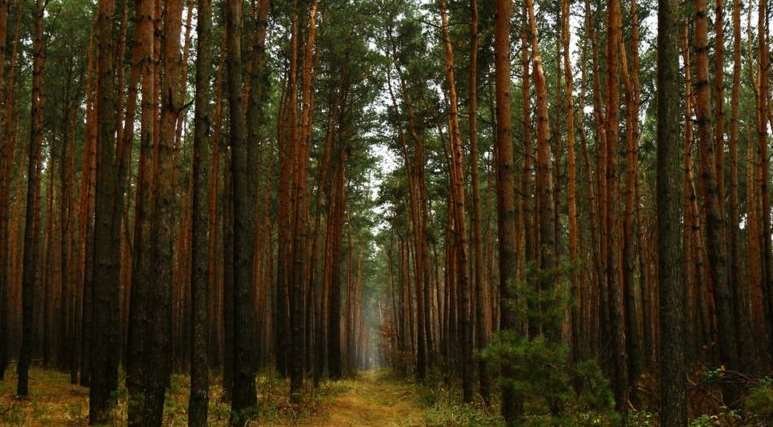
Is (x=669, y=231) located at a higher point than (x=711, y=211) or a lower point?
lower

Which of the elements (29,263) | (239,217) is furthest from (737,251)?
(29,263)

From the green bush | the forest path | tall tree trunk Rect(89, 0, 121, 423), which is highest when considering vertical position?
tall tree trunk Rect(89, 0, 121, 423)

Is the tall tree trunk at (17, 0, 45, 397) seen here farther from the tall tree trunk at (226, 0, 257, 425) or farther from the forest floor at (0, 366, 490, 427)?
the tall tree trunk at (226, 0, 257, 425)

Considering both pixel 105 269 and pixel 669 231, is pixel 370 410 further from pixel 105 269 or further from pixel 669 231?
pixel 669 231

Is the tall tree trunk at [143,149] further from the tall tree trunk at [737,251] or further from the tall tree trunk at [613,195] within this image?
the tall tree trunk at [737,251]

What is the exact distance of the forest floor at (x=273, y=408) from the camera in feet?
29.2

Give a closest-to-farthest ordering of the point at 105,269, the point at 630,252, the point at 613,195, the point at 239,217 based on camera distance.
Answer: the point at 239,217, the point at 105,269, the point at 630,252, the point at 613,195

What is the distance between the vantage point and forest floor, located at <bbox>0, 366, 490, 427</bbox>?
351 inches

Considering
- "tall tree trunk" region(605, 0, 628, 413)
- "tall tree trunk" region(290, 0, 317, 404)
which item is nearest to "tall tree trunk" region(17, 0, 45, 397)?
"tall tree trunk" region(290, 0, 317, 404)

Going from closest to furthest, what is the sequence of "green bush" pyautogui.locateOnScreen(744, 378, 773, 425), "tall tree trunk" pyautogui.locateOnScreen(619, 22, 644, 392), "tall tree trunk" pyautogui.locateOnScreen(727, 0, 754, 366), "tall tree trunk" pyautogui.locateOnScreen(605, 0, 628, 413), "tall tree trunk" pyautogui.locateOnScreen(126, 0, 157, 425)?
1. "green bush" pyautogui.locateOnScreen(744, 378, 773, 425)
2. "tall tree trunk" pyautogui.locateOnScreen(126, 0, 157, 425)
3. "tall tree trunk" pyautogui.locateOnScreen(727, 0, 754, 366)
4. "tall tree trunk" pyautogui.locateOnScreen(605, 0, 628, 413)
5. "tall tree trunk" pyautogui.locateOnScreen(619, 22, 644, 392)

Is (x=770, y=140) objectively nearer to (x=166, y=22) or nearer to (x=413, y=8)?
(x=413, y=8)

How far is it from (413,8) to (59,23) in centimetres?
1015

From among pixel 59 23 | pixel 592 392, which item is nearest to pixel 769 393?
pixel 592 392

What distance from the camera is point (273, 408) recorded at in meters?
11.0
